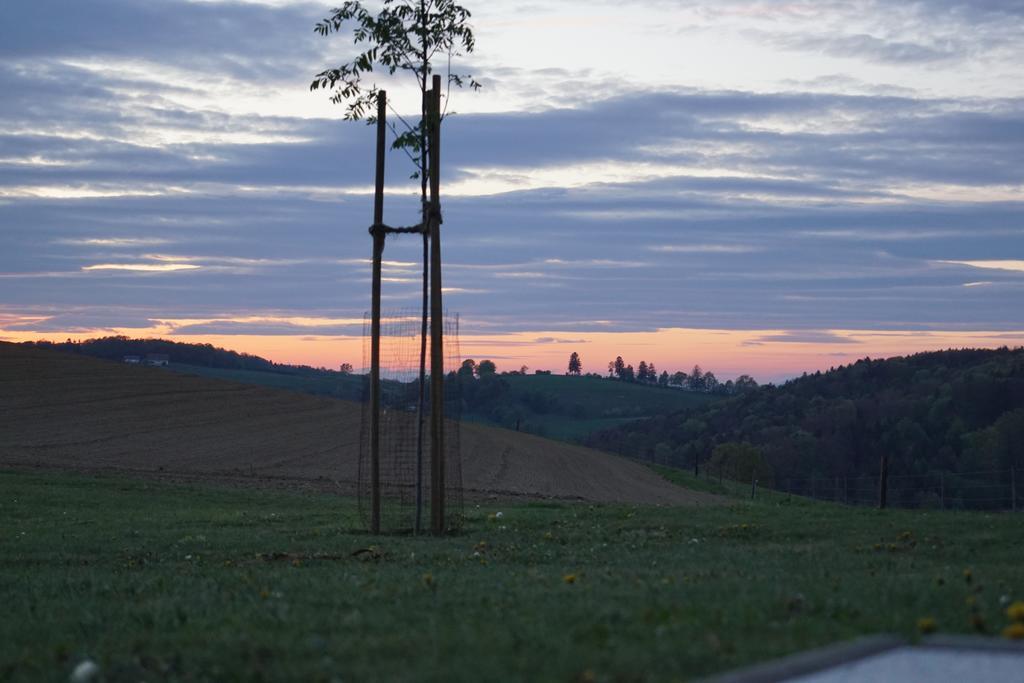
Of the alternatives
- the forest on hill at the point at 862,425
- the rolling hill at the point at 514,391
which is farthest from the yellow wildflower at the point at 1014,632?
the rolling hill at the point at 514,391

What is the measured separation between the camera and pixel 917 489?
2029 inches

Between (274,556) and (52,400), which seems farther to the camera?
(52,400)

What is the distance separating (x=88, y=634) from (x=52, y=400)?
50.9 m

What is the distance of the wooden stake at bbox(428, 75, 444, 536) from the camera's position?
17.1m

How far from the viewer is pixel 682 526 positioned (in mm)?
16953

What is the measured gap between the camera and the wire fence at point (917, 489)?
119 feet

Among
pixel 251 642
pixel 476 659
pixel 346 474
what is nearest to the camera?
pixel 476 659

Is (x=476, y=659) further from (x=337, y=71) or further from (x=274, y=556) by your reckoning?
(x=337, y=71)

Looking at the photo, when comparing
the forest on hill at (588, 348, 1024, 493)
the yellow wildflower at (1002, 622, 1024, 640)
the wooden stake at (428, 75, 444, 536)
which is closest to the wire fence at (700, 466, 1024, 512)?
the forest on hill at (588, 348, 1024, 493)

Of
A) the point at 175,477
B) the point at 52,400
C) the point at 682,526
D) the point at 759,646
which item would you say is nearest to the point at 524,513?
the point at 682,526

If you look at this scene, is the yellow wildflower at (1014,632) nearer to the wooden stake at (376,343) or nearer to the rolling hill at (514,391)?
the wooden stake at (376,343)

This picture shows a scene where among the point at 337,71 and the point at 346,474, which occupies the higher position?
the point at 337,71

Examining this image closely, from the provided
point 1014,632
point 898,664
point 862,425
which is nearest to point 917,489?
point 862,425

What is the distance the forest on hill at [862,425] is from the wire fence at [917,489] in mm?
1502
